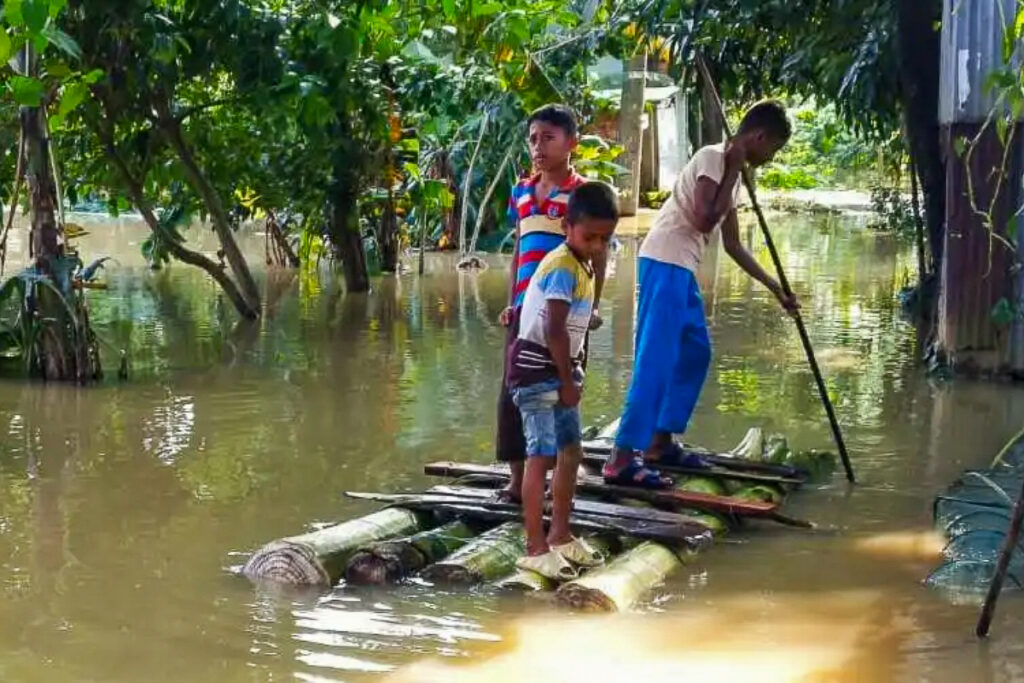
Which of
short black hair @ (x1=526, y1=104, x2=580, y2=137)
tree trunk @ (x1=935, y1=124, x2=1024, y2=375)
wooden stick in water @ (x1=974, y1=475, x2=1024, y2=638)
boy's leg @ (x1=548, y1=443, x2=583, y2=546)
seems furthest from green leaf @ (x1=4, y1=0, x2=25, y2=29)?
tree trunk @ (x1=935, y1=124, x2=1024, y2=375)

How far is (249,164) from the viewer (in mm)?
13711

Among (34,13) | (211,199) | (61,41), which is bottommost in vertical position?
(211,199)

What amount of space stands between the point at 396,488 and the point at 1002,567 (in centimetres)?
313

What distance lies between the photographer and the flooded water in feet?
14.6

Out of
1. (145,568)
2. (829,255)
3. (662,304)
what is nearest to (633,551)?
(662,304)

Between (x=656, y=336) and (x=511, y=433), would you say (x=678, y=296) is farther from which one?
(x=511, y=433)

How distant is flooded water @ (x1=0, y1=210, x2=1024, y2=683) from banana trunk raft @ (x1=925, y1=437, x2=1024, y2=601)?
0.11 metres

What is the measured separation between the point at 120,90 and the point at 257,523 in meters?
5.97

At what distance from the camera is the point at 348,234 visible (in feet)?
47.6

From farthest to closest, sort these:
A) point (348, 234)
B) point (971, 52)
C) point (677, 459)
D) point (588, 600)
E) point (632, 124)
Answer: point (632, 124), point (348, 234), point (971, 52), point (677, 459), point (588, 600)

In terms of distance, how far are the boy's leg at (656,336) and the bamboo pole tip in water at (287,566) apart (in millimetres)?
1511

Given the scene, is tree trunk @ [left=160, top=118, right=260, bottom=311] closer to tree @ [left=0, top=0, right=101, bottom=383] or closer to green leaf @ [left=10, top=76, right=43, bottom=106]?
tree @ [left=0, top=0, right=101, bottom=383]

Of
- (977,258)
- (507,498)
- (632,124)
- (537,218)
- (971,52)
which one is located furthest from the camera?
(632,124)

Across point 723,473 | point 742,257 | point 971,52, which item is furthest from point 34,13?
point 971,52
